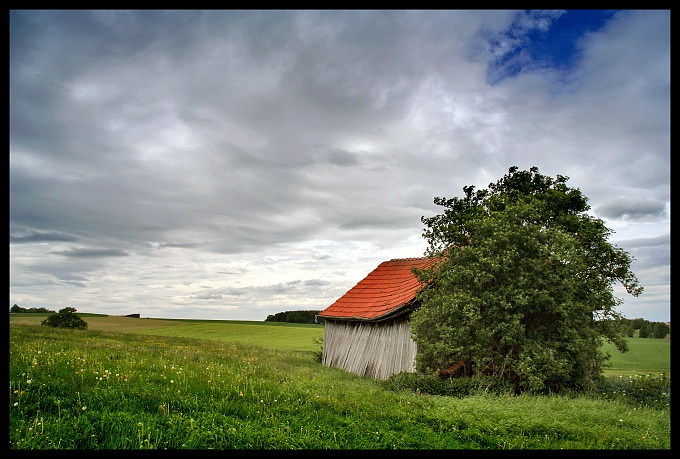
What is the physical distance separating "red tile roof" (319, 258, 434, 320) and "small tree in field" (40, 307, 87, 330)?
91.4ft

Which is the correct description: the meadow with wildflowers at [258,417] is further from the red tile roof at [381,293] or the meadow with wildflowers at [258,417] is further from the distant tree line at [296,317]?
the distant tree line at [296,317]

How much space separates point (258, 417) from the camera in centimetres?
1016

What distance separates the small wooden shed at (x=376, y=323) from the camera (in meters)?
20.9

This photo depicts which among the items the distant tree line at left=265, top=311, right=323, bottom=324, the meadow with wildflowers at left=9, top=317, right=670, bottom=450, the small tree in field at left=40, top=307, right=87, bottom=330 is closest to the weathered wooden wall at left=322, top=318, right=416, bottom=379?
the meadow with wildflowers at left=9, top=317, right=670, bottom=450

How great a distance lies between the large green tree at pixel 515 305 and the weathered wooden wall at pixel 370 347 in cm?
219

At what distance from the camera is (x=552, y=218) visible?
71.4ft

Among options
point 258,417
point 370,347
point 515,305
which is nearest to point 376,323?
point 370,347

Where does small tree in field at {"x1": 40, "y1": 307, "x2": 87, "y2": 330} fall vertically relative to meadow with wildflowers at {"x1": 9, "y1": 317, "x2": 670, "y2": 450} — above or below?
above

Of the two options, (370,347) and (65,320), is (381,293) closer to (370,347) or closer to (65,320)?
(370,347)

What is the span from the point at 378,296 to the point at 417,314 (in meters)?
7.13

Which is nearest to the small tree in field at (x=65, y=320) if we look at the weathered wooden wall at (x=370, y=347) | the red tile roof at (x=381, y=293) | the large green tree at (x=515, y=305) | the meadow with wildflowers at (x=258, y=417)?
the red tile roof at (x=381, y=293)

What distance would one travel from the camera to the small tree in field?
42.8 m

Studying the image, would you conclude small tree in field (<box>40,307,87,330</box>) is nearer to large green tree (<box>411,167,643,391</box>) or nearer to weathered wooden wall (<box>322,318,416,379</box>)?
weathered wooden wall (<box>322,318,416,379</box>)
